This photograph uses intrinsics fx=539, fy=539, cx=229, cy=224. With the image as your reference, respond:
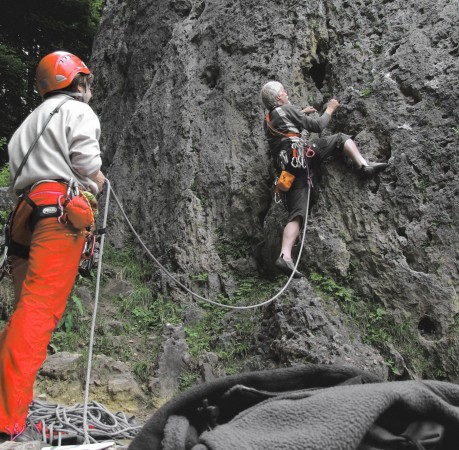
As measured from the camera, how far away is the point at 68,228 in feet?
11.5

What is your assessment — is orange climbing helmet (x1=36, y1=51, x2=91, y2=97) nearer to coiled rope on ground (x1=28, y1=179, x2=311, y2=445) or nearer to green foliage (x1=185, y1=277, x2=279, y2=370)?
coiled rope on ground (x1=28, y1=179, x2=311, y2=445)

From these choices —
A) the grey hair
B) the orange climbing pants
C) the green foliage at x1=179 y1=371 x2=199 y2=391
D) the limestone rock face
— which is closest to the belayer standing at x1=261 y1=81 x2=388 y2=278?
the grey hair

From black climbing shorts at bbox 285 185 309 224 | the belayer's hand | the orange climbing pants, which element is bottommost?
the orange climbing pants

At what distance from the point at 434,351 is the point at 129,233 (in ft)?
15.2

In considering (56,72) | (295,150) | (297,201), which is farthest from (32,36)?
(56,72)

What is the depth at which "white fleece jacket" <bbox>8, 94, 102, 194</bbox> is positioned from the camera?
3623 mm

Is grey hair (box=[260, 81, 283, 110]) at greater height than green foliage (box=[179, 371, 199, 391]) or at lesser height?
greater

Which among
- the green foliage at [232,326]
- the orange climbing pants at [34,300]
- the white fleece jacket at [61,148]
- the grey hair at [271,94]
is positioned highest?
the grey hair at [271,94]

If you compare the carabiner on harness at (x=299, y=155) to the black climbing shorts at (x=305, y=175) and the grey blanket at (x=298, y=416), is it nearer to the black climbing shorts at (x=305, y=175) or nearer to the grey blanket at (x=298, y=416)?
the black climbing shorts at (x=305, y=175)

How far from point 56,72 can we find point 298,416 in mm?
3284

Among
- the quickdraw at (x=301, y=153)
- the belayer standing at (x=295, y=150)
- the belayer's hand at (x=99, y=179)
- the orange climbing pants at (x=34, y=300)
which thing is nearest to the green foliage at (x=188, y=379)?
the belayer standing at (x=295, y=150)

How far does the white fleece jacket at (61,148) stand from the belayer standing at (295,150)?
111 inches

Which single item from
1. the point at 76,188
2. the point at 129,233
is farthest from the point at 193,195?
the point at 76,188

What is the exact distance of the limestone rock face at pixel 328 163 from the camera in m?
5.88
